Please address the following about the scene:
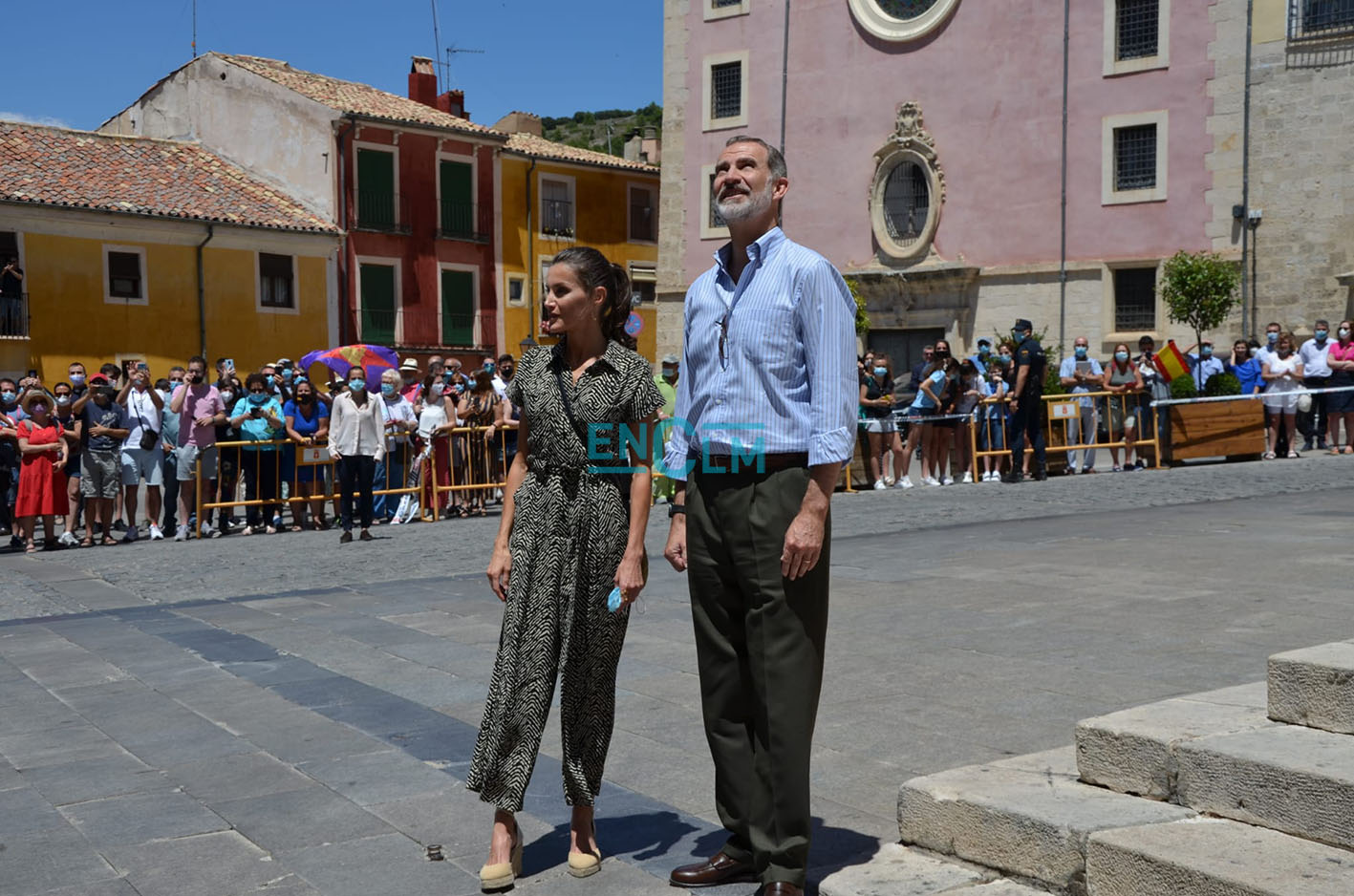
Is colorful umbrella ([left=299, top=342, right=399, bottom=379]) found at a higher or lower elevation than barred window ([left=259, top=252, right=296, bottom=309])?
lower

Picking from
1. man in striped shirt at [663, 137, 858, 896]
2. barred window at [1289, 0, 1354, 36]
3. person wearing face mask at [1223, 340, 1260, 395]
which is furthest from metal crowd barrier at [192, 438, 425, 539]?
barred window at [1289, 0, 1354, 36]

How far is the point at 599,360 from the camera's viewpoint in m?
4.44

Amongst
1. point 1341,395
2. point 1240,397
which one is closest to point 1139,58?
point 1341,395

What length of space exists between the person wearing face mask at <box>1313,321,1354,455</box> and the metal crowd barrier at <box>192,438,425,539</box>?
1326 cm

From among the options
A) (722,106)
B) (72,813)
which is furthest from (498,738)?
(722,106)

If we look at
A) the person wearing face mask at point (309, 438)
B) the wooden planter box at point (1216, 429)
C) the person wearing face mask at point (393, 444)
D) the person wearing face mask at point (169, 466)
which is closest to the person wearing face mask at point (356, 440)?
the person wearing face mask at point (309, 438)

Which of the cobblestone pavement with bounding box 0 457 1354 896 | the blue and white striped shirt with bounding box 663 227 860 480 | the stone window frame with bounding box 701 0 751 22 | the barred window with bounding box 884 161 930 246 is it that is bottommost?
the cobblestone pavement with bounding box 0 457 1354 896

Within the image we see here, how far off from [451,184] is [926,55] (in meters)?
15.6

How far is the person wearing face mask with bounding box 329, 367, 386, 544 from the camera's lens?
46.9 ft

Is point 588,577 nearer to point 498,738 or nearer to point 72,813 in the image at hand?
point 498,738

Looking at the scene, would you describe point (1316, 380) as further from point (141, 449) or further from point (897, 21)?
point (897, 21)

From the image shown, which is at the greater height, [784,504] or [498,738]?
[784,504]

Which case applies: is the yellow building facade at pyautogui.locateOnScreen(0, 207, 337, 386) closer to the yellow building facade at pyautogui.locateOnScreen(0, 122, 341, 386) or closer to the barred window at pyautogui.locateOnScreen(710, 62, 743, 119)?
the yellow building facade at pyautogui.locateOnScreen(0, 122, 341, 386)

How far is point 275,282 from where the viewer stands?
37.2m
